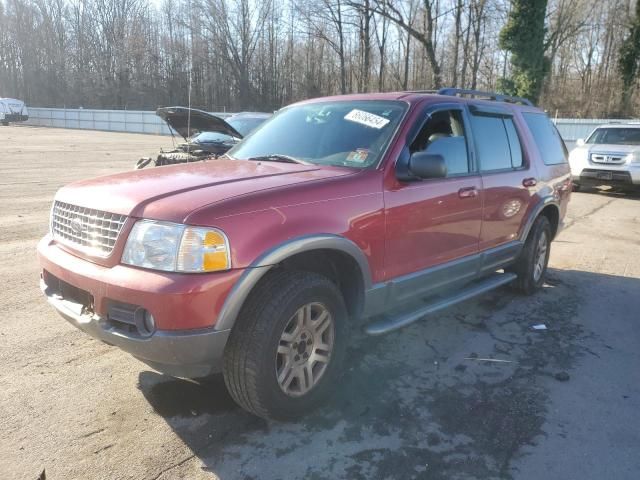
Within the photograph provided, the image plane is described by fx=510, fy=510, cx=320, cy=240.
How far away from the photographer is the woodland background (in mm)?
32062

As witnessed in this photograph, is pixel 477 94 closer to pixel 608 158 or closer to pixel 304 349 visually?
pixel 304 349

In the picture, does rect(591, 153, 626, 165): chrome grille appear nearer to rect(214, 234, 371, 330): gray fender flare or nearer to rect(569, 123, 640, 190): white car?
rect(569, 123, 640, 190): white car

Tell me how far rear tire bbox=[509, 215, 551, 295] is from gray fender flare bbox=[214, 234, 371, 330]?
302 cm

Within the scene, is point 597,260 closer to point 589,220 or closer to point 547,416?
point 589,220

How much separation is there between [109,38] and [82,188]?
68001mm

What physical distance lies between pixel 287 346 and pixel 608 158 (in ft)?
40.8

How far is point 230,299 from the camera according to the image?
260 centimetres

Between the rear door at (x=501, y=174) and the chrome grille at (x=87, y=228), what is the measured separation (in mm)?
3035

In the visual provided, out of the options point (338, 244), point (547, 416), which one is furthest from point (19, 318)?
point (547, 416)

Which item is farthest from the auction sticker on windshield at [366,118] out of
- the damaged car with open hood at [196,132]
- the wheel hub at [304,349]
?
the damaged car with open hood at [196,132]

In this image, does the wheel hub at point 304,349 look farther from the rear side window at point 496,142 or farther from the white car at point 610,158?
the white car at point 610,158

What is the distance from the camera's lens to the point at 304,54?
5228 cm

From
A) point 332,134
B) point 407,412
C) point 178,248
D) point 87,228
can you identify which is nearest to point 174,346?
point 178,248

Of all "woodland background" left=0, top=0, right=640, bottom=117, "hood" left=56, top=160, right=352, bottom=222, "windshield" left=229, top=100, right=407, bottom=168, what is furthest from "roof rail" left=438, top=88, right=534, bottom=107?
"woodland background" left=0, top=0, right=640, bottom=117
